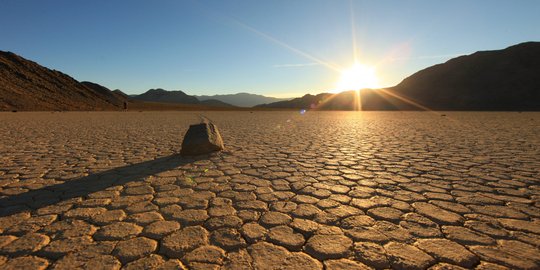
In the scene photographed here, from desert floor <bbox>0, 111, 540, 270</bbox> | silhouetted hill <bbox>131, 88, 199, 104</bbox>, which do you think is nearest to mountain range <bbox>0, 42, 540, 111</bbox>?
desert floor <bbox>0, 111, 540, 270</bbox>

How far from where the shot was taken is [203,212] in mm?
2439

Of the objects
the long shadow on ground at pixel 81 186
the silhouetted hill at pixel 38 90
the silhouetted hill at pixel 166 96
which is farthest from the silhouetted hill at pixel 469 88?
the silhouetted hill at pixel 166 96

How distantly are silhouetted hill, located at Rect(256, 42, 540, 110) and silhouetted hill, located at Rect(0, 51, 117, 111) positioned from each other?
37887 mm

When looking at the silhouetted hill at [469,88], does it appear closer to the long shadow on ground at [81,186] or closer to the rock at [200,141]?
the rock at [200,141]

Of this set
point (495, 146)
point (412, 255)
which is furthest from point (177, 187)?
point (495, 146)

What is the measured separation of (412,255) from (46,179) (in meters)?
4.14

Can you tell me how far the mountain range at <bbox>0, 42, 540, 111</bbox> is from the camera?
1350 inches

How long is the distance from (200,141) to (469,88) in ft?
189

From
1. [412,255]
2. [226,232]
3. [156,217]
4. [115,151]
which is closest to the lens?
[412,255]

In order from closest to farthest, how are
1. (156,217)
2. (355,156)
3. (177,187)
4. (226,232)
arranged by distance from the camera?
(226,232) < (156,217) < (177,187) < (355,156)

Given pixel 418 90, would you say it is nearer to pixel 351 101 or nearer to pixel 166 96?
pixel 351 101

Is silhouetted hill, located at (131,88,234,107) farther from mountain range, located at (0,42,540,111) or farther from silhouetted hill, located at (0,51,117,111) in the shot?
silhouetted hill, located at (0,51,117,111)

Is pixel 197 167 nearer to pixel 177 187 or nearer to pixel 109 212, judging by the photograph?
pixel 177 187

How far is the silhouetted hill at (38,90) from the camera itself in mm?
29344
